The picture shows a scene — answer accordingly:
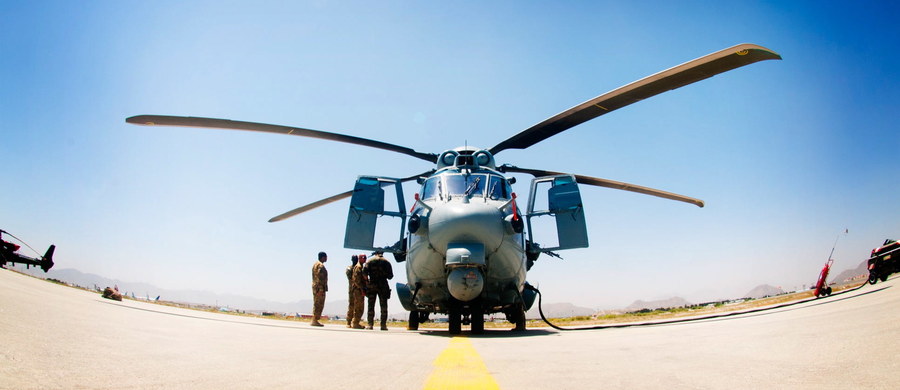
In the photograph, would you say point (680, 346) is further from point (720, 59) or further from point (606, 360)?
point (720, 59)

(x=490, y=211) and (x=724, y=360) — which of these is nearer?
(x=724, y=360)

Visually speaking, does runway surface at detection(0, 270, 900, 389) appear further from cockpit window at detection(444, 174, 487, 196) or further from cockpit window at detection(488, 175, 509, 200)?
cockpit window at detection(488, 175, 509, 200)

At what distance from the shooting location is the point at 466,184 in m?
8.80

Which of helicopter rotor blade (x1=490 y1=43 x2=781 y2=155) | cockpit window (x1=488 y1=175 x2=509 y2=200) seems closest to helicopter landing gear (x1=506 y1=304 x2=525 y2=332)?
cockpit window (x1=488 y1=175 x2=509 y2=200)

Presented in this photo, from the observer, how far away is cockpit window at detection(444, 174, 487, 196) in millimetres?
8625

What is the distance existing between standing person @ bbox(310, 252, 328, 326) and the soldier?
1.70 metres

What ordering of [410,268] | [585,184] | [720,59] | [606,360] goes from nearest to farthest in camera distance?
[606,360], [720,59], [410,268], [585,184]

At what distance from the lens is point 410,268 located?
8.85 meters

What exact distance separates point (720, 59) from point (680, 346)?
4298 mm

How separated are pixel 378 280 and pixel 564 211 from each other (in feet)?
16.8

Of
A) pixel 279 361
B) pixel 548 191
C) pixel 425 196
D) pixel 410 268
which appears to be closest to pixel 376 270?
pixel 410 268

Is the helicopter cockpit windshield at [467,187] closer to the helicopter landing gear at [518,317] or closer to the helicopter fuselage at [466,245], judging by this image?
the helicopter fuselage at [466,245]

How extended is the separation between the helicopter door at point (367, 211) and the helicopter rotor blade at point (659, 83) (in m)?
3.88

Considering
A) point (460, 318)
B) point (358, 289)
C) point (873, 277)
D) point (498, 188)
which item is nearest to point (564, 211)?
point (498, 188)
